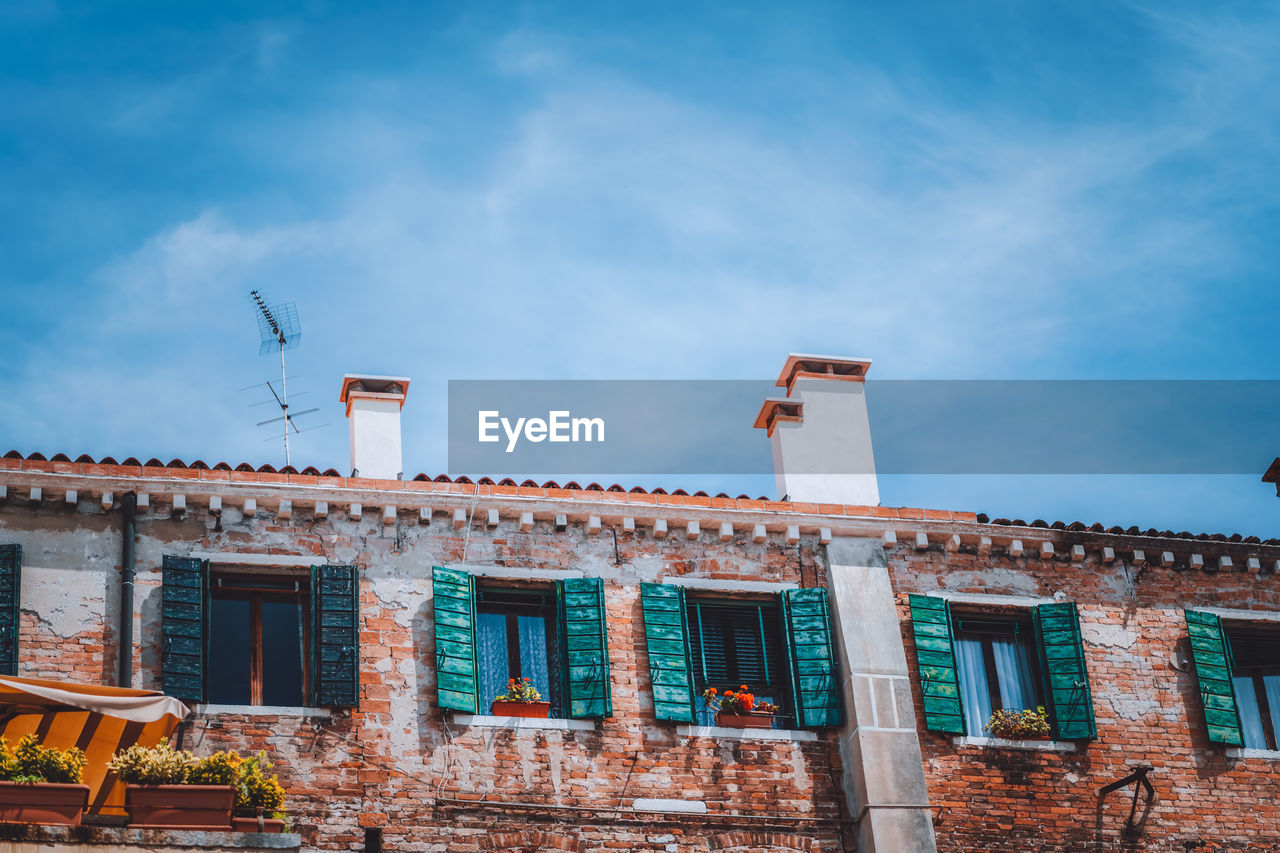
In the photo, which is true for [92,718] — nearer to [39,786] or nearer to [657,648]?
[39,786]

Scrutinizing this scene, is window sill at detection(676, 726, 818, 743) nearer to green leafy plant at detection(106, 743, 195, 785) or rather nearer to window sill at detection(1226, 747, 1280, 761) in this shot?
window sill at detection(1226, 747, 1280, 761)

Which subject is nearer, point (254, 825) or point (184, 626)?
point (254, 825)

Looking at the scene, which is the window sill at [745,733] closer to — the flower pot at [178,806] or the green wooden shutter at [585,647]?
the green wooden shutter at [585,647]

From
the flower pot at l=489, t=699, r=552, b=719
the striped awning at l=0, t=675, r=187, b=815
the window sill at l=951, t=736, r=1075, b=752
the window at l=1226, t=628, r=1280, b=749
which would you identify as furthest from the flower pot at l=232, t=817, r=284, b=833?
the window at l=1226, t=628, r=1280, b=749

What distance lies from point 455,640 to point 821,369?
6.84 metres

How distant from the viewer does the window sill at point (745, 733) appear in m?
20.3

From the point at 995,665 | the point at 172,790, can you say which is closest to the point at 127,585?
the point at 172,790

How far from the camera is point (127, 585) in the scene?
63.1 ft

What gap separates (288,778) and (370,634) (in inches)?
74.3

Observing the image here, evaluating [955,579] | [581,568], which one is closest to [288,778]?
[581,568]

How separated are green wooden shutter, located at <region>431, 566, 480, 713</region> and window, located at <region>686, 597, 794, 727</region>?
2.68 m

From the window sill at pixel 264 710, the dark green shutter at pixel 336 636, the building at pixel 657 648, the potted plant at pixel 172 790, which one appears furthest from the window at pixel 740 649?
the potted plant at pixel 172 790

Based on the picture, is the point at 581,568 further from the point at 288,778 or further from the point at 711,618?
the point at 288,778

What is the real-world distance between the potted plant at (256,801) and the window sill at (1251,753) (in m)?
11.4
